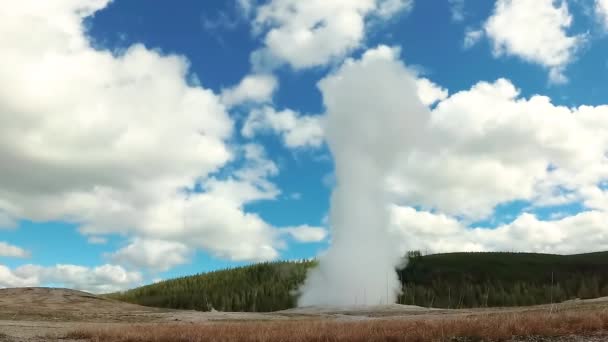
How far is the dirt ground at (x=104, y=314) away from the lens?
25.9 metres

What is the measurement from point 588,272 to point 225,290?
1731 inches

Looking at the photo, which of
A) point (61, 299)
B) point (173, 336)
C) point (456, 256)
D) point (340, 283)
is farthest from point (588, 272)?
point (173, 336)

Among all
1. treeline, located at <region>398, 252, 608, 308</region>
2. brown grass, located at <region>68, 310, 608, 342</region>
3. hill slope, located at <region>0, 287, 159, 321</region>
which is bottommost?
brown grass, located at <region>68, 310, 608, 342</region>

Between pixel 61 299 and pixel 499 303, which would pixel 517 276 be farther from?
pixel 61 299

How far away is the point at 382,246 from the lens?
54.9 m

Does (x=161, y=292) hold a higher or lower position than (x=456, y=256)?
lower

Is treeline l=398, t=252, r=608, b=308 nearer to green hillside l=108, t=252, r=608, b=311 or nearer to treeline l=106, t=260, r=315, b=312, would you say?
green hillside l=108, t=252, r=608, b=311

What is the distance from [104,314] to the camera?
38969 mm

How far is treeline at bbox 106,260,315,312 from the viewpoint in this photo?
61.6m

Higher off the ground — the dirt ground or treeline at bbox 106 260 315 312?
treeline at bbox 106 260 315 312

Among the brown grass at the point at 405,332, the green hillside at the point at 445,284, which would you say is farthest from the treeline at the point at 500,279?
the brown grass at the point at 405,332

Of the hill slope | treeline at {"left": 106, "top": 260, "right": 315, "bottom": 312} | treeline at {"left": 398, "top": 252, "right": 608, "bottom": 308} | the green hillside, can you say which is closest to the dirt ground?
the hill slope

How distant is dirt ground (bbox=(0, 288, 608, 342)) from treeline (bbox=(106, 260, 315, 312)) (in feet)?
47.4

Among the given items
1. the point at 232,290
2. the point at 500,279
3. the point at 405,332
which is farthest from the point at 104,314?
the point at 500,279
